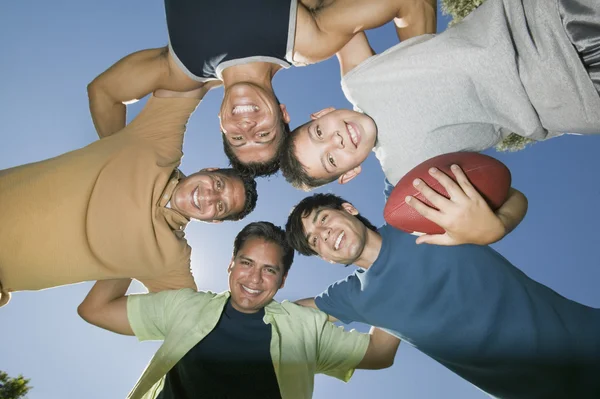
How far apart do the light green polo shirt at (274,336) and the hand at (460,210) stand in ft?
4.21

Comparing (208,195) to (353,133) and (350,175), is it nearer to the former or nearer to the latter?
(350,175)

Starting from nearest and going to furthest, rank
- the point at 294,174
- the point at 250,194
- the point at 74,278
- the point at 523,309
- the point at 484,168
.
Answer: the point at 484,168
the point at 523,309
the point at 74,278
the point at 294,174
the point at 250,194

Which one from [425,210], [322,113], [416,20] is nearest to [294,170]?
[322,113]

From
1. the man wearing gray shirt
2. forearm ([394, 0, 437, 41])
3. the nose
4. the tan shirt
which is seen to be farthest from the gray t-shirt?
the tan shirt

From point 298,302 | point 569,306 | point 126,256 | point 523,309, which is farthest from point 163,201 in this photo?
point 569,306

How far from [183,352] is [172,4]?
2246 millimetres

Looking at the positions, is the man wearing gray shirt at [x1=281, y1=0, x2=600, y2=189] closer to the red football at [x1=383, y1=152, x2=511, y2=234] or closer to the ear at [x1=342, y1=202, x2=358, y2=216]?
the red football at [x1=383, y1=152, x2=511, y2=234]

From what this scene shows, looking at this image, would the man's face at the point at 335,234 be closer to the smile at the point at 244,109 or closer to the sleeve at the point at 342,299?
the sleeve at the point at 342,299

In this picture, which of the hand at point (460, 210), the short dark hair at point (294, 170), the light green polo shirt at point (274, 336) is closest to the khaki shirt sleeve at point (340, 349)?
the light green polo shirt at point (274, 336)

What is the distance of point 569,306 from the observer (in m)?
2.42

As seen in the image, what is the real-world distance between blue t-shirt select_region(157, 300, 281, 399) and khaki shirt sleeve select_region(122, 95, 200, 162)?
4.49 ft

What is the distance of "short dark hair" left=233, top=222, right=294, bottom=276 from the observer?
3193mm

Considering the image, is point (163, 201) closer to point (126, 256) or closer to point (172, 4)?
point (126, 256)

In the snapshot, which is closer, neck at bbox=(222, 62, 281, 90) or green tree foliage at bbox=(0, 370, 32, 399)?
neck at bbox=(222, 62, 281, 90)
